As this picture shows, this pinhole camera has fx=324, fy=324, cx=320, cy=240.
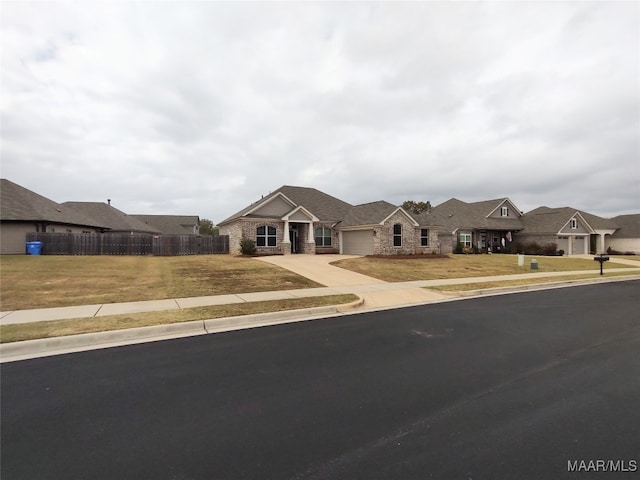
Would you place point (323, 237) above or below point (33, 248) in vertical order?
above

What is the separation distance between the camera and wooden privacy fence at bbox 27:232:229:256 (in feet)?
81.6

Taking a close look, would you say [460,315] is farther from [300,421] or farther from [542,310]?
[300,421]

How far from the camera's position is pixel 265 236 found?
2822 cm

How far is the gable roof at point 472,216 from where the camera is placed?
37969 millimetres

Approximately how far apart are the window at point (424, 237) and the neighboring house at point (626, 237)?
3421 centimetres

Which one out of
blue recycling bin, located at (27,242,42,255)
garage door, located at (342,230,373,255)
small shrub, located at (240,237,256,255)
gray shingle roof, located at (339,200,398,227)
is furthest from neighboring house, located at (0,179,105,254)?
garage door, located at (342,230,373,255)

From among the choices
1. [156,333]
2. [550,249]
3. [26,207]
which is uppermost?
[26,207]

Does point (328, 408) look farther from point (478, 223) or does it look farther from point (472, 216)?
point (472, 216)

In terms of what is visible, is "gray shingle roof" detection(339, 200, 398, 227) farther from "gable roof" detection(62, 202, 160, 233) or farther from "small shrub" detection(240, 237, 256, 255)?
"gable roof" detection(62, 202, 160, 233)

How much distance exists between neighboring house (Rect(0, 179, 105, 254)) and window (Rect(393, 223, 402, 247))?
2804 cm

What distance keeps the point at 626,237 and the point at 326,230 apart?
4338 centimetres

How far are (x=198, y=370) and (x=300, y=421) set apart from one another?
224cm

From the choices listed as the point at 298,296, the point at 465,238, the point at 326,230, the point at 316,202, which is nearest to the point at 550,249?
the point at 465,238

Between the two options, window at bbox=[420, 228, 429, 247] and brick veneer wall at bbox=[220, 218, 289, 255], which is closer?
brick veneer wall at bbox=[220, 218, 289, 255]
